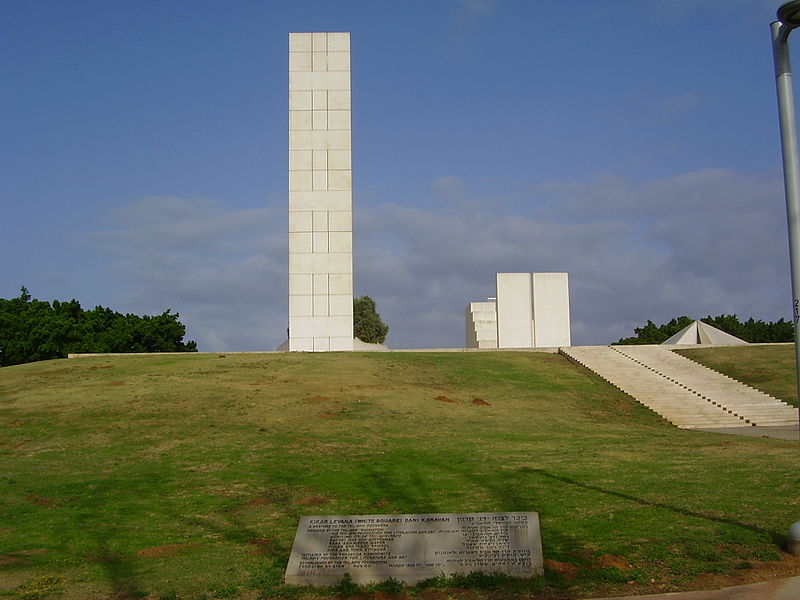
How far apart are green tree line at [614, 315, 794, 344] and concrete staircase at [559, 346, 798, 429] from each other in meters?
45.2

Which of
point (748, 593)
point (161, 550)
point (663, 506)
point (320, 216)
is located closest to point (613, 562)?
point (748, 593)

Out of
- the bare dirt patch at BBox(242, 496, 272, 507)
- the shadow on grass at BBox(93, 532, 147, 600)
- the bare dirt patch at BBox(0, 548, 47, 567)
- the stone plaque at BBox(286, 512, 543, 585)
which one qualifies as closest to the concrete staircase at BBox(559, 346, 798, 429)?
the bare dirt patch at BBox(242, 496, 272, 507)

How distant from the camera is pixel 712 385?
121ft

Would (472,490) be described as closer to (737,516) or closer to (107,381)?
(737,516)

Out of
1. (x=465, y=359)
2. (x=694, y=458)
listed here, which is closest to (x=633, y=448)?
(x=694, y=458)

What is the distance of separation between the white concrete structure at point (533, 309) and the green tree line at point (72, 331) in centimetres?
2586

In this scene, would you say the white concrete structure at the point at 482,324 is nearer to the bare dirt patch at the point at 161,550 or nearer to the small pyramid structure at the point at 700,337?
the small pyramid structure at the point at 700,337

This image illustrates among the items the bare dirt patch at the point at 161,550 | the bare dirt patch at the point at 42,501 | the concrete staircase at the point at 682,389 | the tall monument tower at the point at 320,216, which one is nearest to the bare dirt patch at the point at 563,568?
the bare dirt patch at the point at 161,550

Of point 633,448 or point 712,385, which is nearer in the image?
point 633,448

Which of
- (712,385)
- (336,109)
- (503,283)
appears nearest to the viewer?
(712,385)

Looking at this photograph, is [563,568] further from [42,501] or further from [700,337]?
[700,337]

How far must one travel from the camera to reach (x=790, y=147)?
11.4m

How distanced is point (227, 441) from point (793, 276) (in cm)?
1708

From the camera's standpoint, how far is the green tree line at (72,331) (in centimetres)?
6025
